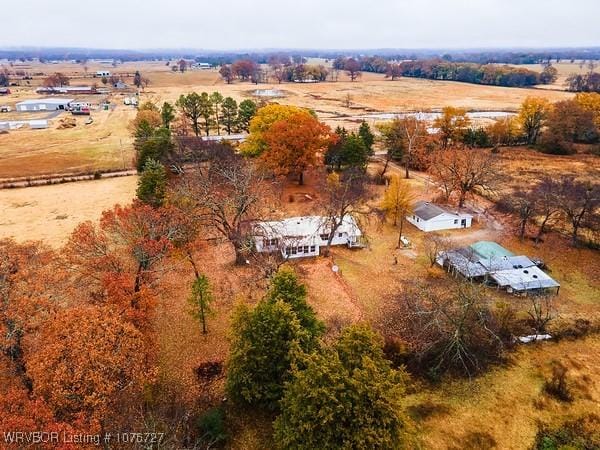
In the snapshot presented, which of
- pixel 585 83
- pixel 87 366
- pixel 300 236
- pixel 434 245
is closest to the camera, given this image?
pixel 87 366

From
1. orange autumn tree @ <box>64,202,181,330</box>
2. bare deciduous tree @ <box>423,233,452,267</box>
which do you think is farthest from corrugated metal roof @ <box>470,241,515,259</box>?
orange autumn tree @ <box>64,202,181,330</box>

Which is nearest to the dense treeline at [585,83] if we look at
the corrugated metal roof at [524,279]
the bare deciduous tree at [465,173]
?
the bare deciduous tree at [465,173]

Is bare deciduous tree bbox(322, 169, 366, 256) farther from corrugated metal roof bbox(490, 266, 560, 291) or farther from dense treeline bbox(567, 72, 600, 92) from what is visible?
dense treeline bbox(567, 72, 600, 92)

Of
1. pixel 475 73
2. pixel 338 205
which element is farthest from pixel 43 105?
pixel 475 73

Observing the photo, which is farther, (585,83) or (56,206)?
(585,83)

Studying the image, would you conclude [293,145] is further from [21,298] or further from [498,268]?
[21,298]

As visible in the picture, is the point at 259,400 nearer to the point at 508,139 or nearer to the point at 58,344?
the point at 58,344
